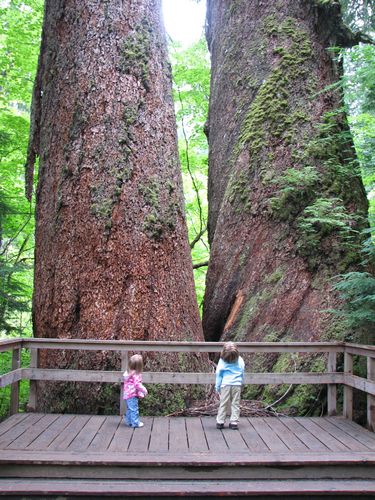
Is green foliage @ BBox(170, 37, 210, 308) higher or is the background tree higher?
green foliage @ BBox(170, 37, 210, 308)

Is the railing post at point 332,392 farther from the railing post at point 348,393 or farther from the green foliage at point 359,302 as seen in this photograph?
the green foliage at point 359,302

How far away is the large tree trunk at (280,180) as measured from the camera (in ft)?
24.0

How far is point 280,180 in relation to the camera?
819 centimetres

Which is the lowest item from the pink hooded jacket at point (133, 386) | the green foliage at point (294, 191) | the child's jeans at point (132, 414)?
the child's jeans at point (132, 414)

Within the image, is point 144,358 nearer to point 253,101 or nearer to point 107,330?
point 107,330


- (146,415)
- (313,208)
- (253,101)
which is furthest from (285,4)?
(146,415)

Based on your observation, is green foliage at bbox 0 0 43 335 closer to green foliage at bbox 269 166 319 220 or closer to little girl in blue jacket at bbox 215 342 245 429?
green foliage at bbox 269 166 319 220

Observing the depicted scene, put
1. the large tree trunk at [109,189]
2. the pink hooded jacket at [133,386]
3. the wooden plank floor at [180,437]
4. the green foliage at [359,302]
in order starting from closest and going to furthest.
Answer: the wooden plank floor at [180,437] < the pink hooded jacket at [133,386] < the green foliage at [359,302] < the large tree trunk at [109,189]

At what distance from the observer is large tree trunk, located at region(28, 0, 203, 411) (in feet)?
19.9

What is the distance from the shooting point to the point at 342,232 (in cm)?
703

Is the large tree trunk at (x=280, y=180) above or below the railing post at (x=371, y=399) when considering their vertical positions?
above

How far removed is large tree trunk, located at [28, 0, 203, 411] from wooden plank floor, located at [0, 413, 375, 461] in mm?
725

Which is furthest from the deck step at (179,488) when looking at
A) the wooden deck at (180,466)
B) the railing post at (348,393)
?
the railing post at (348,393)

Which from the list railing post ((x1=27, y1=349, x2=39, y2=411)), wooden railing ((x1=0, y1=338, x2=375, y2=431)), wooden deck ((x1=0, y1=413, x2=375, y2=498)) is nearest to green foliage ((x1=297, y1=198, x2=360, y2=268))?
wooden railing ((x1=0, y1=338, x2=375, y2=431))
